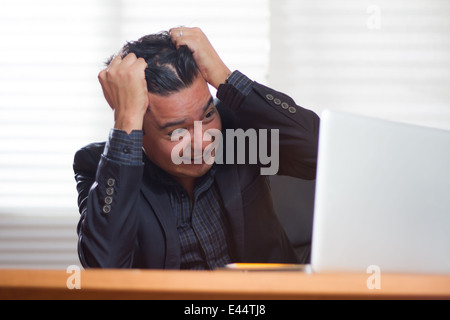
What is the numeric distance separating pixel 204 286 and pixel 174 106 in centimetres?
82

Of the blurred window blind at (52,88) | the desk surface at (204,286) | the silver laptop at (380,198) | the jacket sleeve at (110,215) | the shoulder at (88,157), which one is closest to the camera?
the desk surface at (204,286)

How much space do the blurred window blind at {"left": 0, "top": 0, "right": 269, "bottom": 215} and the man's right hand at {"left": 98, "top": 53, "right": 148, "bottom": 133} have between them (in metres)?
0.95

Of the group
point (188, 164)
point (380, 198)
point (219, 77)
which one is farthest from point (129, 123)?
point (380, 198)

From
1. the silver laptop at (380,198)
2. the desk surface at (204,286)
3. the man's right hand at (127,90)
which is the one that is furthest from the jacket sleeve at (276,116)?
the desk surface at (204,286)

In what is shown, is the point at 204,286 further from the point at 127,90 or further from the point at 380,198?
the point at 127,90

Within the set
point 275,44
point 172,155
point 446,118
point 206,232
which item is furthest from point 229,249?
point 446,118

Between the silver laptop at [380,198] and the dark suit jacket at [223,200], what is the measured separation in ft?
1.97

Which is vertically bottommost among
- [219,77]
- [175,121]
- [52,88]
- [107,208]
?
[107,208]

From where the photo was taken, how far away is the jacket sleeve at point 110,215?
1.23m

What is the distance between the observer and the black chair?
151 cm

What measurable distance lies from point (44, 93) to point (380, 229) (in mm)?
1929

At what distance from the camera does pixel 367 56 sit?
7.82 ft

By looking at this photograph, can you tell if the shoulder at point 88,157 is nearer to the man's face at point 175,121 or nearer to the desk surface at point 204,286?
the man's face at point 175,121

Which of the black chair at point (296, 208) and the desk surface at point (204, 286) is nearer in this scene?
the desk surface at point (204, 286)
